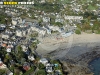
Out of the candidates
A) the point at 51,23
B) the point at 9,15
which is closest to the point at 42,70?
the point at 51,23

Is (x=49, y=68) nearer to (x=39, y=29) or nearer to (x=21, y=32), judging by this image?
(x=21, y=32)

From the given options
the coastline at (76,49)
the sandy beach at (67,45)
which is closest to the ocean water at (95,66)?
the coastline at (76,49)

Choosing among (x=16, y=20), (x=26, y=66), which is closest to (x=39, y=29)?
(x=16, y=20)

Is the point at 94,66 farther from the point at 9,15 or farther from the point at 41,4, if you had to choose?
the point at 41,4

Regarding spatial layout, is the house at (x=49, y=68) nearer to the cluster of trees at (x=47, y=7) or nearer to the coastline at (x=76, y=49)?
the coastline at (x=76, y=49)

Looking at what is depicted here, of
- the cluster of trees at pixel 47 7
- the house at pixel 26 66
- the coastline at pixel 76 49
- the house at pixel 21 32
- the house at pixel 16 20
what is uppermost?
the cluster of trees at pixel 47 7

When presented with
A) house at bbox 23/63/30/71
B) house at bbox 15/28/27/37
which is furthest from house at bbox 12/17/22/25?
house at bbox 23/63/30/71
